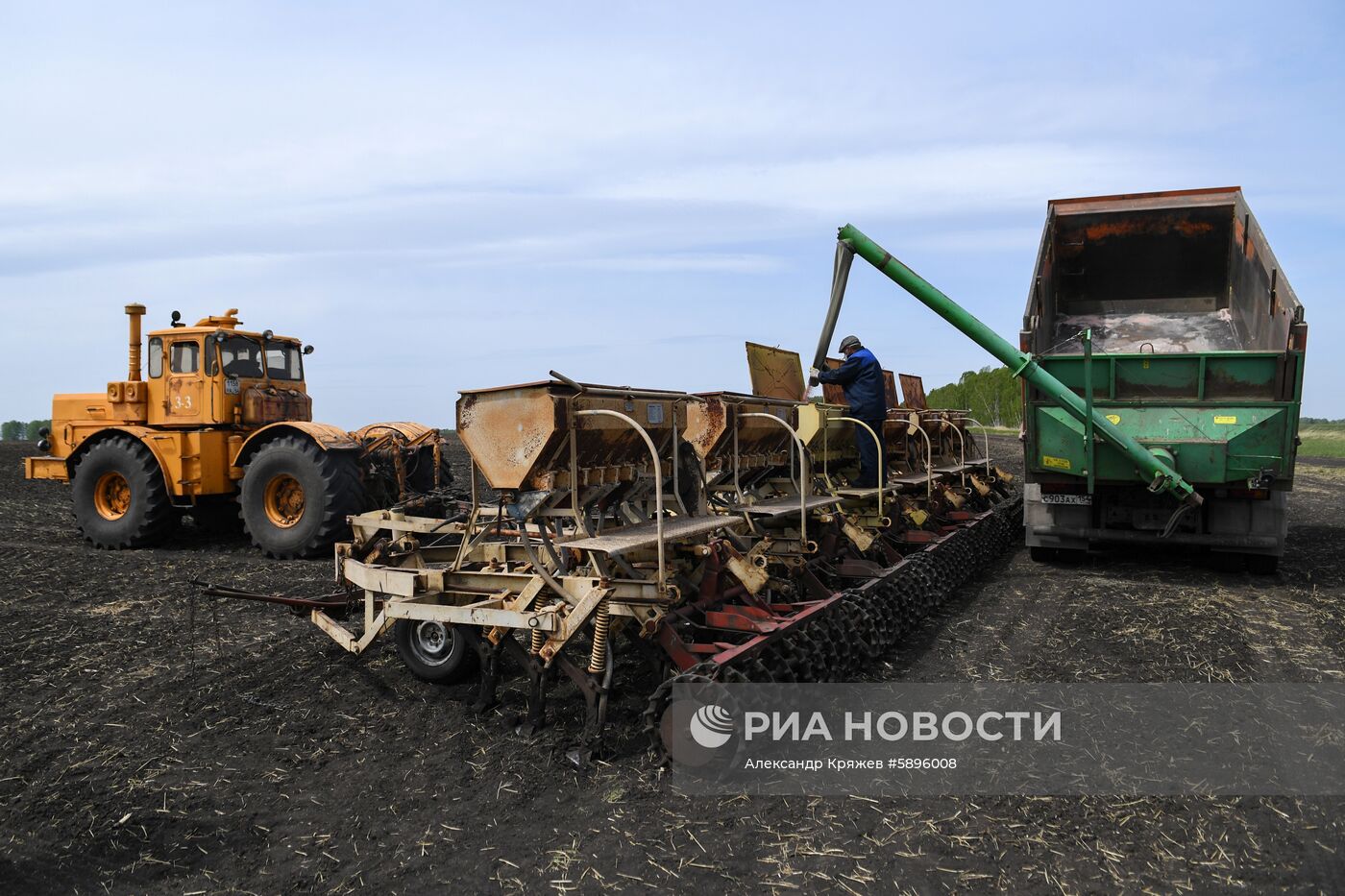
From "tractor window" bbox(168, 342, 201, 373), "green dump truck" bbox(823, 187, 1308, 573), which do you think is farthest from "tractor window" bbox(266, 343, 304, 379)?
"green dump truck" bbox(823, 187, 1308, 573)

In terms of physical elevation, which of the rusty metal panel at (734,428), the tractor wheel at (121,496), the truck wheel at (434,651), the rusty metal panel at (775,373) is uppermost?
the rusty metal panel at (775,373)

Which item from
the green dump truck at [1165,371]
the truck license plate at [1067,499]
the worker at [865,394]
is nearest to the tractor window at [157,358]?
the worker at [865,394]

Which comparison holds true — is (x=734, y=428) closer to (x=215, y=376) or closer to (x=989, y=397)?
(x=215, y=376)

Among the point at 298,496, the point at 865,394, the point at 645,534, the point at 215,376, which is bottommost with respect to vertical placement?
the point at 298,496

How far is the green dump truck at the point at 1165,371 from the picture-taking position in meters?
8.20

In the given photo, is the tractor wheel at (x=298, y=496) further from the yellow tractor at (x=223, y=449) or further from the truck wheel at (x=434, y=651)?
the truck wheel at (x=434, y=651)

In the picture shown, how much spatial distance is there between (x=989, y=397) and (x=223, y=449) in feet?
106

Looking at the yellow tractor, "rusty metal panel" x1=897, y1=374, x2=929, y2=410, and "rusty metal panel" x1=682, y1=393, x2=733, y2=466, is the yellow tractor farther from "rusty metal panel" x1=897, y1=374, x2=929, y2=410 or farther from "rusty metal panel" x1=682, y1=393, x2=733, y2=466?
"rusty metal panel" x1=897, y1=374, x2=929, y2=410

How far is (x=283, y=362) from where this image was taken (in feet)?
37.5

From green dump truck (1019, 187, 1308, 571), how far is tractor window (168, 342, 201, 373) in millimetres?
8968

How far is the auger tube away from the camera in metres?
8.23

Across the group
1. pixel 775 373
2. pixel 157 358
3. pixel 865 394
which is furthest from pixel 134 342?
pixel 865 394

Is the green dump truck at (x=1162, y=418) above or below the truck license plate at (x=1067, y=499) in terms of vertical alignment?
above

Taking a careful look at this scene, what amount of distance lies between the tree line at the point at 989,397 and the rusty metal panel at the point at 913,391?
20627 millimetres
